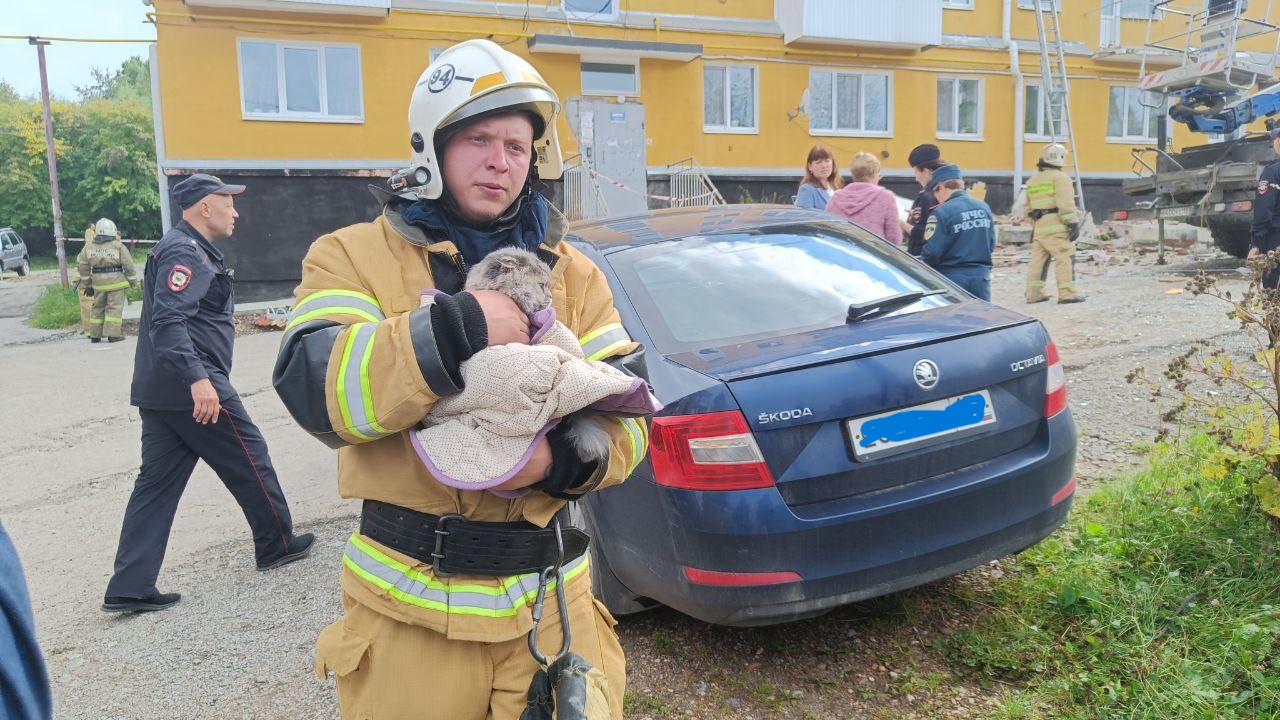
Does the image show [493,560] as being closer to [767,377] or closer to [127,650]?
[767,377]

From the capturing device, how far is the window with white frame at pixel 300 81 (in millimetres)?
15891

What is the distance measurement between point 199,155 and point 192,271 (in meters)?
13.3

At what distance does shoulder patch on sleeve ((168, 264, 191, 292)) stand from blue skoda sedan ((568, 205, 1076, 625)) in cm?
218

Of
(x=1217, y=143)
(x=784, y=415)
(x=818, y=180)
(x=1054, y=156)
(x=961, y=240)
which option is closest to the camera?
(x=784, y=415)

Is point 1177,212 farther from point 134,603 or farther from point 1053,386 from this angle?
point 134,603

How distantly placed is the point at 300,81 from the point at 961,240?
1406 centimetres

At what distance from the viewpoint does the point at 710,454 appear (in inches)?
104

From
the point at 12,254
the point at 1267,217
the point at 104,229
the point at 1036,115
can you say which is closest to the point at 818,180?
the point at 1267,217

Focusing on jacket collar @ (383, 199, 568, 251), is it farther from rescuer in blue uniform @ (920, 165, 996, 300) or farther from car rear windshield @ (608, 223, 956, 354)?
rescuer in blue uniform @ (920, 165, 996, 300)

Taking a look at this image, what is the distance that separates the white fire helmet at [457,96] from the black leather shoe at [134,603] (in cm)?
309

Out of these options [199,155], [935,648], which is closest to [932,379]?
[935,648]

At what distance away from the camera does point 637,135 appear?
1803 cm

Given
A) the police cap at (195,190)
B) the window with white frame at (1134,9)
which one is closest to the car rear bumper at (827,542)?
the police cap at (195,190)

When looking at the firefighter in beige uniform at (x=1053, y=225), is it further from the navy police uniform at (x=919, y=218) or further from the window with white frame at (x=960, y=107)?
the window with white frame at (x=960, y=107)
